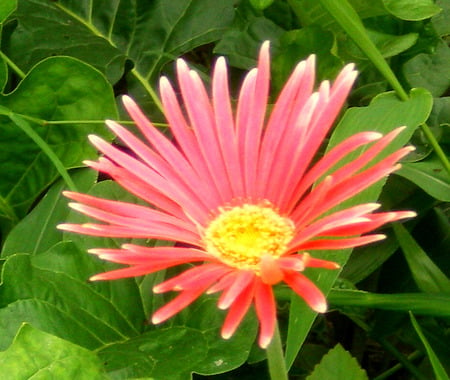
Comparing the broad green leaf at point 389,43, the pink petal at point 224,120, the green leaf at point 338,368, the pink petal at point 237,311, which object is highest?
the broad green leaf at point 389,43

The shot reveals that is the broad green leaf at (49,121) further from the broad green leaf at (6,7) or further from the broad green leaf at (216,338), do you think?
the broad green leaf at (216,338)

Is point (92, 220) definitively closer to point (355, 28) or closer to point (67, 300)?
point (67, 300)

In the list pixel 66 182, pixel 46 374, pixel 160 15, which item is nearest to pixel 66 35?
pixel 160 15

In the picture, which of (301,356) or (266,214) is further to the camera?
(301,356)

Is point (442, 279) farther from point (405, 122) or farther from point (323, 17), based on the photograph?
point (323, 17)

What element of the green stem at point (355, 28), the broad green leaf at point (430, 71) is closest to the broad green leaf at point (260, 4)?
the green stem at point (355, 28)

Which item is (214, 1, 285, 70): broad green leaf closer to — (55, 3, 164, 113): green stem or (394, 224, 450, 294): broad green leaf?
(55, 3, 164, 113): green stem
